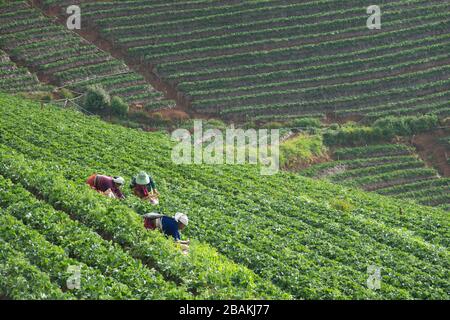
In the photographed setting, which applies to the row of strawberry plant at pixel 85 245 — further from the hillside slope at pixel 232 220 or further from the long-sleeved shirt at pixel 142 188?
the long-sleeved shirt at pixel 142 188

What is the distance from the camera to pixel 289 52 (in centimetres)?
4966

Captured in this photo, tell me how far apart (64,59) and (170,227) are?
103 feet

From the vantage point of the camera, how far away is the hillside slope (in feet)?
59.2

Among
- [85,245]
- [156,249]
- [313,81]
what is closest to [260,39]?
[313,81]

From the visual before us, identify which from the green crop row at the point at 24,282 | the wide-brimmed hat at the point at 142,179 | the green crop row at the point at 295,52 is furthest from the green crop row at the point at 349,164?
the green crop row at the point at 24,282

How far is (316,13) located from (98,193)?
1381 inches

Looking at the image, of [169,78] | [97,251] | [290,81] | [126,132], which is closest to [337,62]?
[290,81]

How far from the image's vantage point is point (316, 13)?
174ft

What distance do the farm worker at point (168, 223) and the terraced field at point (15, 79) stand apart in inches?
1089

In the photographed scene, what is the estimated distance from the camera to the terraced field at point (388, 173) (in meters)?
38.2

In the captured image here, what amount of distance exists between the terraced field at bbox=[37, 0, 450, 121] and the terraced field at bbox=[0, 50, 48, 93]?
6.58 m

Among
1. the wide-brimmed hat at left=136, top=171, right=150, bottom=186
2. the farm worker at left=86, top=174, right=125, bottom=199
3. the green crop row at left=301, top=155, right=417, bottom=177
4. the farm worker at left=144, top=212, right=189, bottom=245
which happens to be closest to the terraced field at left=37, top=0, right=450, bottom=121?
the green crop row at left=301, top=155, right=417, bottom=177

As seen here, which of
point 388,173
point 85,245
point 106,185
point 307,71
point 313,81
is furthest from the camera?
point 307,71

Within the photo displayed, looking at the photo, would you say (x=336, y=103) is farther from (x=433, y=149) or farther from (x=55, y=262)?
(x=55, y=262)
